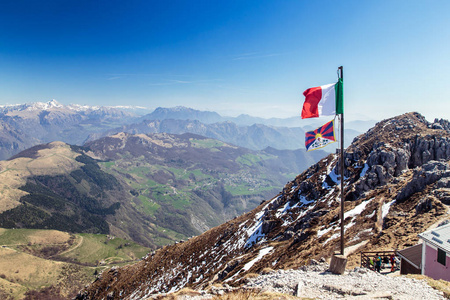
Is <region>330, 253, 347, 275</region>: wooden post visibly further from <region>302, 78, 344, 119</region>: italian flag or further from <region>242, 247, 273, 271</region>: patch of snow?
<region>242, 247, 273, 271</region>: patch of snow

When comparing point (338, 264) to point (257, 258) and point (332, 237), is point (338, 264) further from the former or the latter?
point (257, 258)

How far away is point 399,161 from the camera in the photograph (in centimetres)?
5906

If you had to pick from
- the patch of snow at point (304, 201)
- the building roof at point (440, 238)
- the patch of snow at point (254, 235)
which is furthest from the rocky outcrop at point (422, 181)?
the patch of snow at point (254, 235)

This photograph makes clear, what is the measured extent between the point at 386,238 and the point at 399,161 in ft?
140

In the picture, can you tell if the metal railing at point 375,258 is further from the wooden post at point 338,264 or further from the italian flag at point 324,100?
the italian flag at point 324,100

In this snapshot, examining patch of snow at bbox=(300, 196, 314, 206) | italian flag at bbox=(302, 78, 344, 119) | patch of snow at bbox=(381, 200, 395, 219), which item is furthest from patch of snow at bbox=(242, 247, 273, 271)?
italian flag at bbox=(302, 78, 344, 119)

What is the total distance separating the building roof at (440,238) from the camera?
18469 mm

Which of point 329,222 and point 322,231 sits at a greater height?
point 329,222

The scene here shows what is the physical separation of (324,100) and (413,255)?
17003mm

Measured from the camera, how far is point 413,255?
822 inches

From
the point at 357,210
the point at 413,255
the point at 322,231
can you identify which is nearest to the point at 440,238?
the point at 413,255

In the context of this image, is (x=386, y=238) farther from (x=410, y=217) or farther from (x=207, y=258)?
(x=207, y=258)

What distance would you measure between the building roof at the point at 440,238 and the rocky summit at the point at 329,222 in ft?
16.4

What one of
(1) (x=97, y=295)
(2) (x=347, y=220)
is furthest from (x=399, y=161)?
(1) (x=97, y=295)
